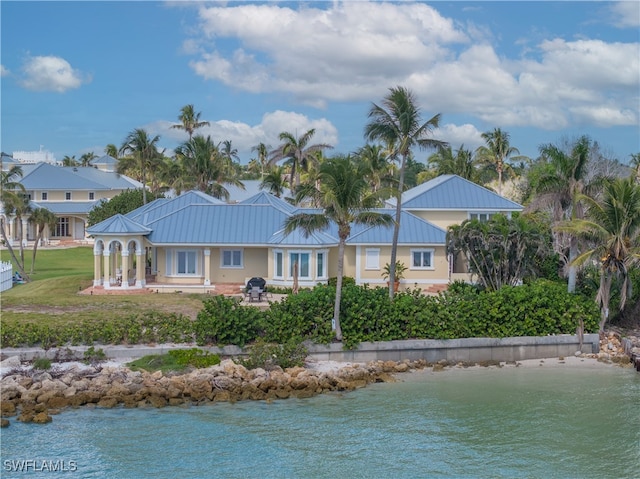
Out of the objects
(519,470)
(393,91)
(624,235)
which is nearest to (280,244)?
(393,91)

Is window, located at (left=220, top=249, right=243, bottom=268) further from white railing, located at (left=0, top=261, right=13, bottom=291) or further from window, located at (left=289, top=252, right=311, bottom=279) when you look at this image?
white railing, located at (left=0, top=261, right=13, bottom=291)

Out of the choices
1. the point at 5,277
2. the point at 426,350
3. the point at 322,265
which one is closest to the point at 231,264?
the point at 322,265

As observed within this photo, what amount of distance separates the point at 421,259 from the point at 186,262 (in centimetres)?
1186

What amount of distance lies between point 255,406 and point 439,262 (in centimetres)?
1867

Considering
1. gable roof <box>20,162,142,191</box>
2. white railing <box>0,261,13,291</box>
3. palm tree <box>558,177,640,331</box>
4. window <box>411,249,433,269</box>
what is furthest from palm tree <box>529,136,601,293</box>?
gable roof <box>20,162,142,191</box>

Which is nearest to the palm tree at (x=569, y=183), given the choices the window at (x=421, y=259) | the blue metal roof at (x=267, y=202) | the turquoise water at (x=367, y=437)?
the turquoise water at (x=367, y=437)

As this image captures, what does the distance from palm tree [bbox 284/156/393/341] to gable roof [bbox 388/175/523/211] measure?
16612 mm

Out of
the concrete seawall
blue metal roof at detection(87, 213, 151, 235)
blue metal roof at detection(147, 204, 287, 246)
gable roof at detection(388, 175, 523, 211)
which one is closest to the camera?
the concrete seawall

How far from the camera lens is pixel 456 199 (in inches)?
1617

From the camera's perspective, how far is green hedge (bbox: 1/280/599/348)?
78.1 ft

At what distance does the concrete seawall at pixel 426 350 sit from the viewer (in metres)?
23.2

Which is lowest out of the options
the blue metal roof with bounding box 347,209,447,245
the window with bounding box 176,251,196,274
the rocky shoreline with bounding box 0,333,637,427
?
the rocky shoreline with bounding box 0,333,637,427

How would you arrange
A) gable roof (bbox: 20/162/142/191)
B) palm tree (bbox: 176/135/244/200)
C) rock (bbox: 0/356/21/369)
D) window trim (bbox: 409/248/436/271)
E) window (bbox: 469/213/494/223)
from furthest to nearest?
1. gable roof (bbox: 20/162/142/191)
2. palm tree (bbox: 176/135/244/200)
3. window (bbox: 469/213/494/223)
4. window trim (bbox: 409/248/436/271)
5. rock (bbox: 0/356/21/369)

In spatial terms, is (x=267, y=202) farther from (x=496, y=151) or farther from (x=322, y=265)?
(x=496, y=151)
